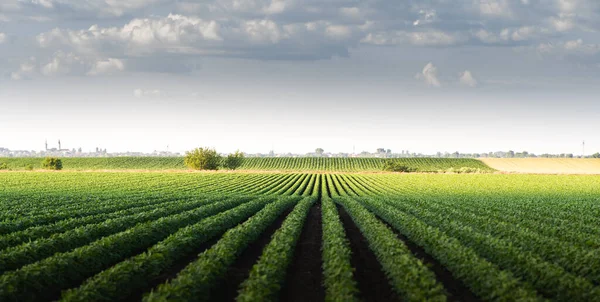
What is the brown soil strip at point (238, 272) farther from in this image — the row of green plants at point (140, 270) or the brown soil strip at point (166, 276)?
the row of green plants at point (140, 270)

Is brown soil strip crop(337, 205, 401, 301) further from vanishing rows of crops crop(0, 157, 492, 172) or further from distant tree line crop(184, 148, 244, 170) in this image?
Result: vanishing rows of crops crop(0, 157, 492, 172)

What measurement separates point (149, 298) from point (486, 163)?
6295 inches

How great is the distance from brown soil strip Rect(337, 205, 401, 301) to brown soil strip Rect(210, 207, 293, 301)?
130 inches

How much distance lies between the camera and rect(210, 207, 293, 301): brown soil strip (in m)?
12.4

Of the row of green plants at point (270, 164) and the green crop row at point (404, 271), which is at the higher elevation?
the row of green plants at point (270, 164)

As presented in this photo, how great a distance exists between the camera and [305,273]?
1476cm

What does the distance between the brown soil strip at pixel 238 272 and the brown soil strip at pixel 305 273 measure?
1.30 metres

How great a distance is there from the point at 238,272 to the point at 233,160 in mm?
116717

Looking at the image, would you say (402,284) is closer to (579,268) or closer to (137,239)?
(579,268)

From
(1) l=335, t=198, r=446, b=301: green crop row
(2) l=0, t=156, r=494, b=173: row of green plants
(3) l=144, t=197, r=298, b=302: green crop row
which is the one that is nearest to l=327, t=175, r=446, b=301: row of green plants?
(1) l=335, t=198, r=446, b=301: green crop row

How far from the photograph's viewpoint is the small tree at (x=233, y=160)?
128875 mm

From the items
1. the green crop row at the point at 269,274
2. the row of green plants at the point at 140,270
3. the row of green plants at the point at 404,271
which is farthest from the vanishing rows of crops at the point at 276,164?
the green crop row at the point at 269,274

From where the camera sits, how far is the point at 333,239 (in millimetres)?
16641

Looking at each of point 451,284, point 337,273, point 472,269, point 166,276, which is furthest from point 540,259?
point 166,276
